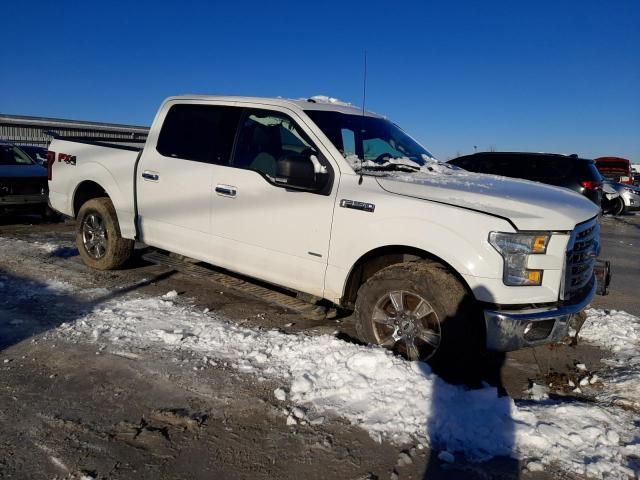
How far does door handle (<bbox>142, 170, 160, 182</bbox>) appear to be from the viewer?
213 inches

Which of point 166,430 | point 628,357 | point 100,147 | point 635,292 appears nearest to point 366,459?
point 166,430

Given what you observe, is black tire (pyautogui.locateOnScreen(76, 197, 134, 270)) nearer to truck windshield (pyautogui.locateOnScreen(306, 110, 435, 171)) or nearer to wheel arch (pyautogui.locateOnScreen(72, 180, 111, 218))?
wheel arch (pyautogui.locateOnScreen(72, 180, 111, 218))

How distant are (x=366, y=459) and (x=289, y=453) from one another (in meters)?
0.41

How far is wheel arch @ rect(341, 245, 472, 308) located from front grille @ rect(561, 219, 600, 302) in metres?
0.79

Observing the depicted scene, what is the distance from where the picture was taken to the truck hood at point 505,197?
11.5ft

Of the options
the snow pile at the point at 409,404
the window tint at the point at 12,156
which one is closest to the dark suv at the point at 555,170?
the snow pile at the point at 409,404

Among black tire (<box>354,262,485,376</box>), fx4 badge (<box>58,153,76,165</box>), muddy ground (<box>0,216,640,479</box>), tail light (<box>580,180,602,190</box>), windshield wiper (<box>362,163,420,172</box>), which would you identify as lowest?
muddy ground (<box>0,216,640,479</box>)

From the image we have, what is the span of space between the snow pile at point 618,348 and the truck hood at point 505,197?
1.24 meters

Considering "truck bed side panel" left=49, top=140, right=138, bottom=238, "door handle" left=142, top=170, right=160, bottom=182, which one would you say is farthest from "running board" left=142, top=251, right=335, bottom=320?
"door handle" left=142, top=170, right=160, bottom=182

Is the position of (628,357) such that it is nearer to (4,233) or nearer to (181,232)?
(181,232)

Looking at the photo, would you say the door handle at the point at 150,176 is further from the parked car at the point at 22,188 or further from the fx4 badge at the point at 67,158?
the parked car at the point at 22,188

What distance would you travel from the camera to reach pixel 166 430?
118 inches

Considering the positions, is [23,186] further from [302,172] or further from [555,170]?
[555,170]

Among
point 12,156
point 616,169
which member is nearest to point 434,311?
point 12,156
